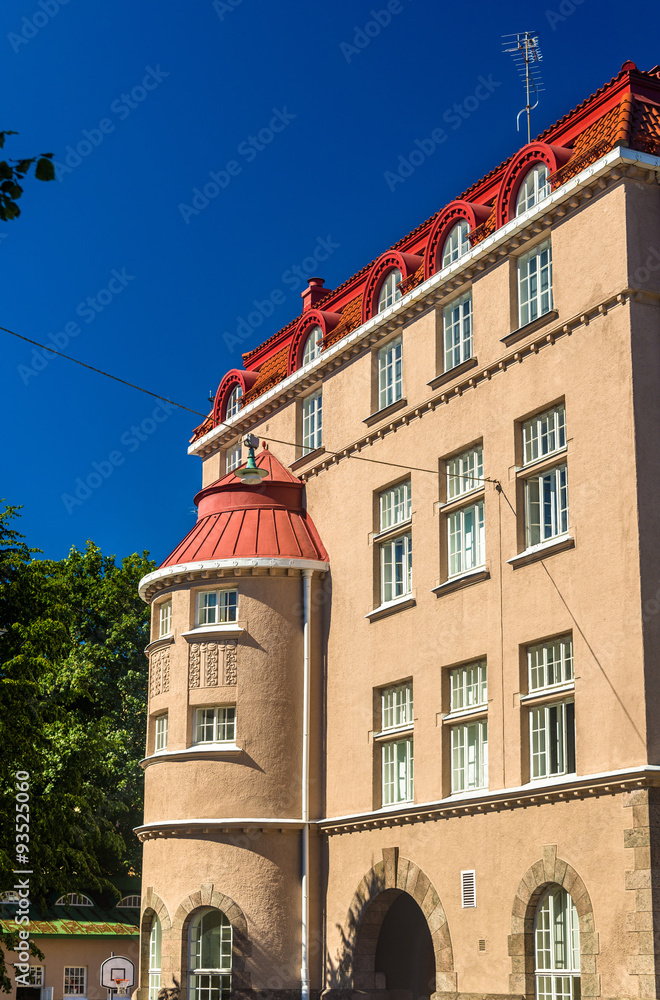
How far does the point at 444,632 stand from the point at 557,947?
21.8 ft

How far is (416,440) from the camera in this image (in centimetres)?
2852

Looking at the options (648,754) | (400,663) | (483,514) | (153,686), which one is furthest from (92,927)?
(648,754)

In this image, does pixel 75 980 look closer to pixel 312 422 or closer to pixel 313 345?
pixel 312 422

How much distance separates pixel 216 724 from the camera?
3028cm

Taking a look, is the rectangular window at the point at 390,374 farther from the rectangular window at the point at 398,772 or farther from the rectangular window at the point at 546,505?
the rectangular window at the point at 398,772

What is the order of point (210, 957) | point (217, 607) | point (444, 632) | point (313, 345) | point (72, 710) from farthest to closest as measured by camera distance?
1. point (72, 710)
2. point (313, 345)
3. point (217, 607)
4. point (210, 957)
5. point (444, 632)

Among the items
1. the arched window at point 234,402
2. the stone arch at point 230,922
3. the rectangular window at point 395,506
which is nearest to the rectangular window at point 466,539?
the rectangular window at point 395,506

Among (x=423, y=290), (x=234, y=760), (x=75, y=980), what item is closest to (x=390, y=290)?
(x=423, y=290)

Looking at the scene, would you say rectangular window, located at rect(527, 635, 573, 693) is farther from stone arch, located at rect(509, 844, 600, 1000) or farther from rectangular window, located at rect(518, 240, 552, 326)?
rectangular window, located at rect(518, 240, 552, 326)

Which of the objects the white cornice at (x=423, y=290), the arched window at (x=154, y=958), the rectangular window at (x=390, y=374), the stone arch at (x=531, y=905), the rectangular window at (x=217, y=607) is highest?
the white cornice at (x=423, y=290)

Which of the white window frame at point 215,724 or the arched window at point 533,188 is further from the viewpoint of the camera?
the white window frame at point 215,724

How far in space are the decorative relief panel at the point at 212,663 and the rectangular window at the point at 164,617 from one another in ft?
5.70

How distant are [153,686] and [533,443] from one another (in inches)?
479

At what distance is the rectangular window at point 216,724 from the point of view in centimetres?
3017
